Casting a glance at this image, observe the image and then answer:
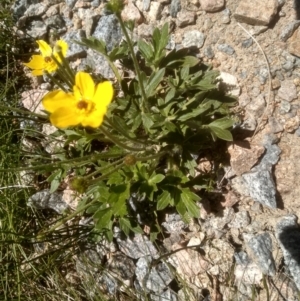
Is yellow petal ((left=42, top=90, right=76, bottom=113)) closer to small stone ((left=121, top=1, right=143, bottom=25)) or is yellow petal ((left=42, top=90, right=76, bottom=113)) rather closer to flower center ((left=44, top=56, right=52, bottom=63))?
flower center ((left=44, top=56, right=52, bottom=63))

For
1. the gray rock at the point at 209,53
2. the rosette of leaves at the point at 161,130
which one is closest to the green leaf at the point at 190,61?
the rosette of leaves at the point at 161,130

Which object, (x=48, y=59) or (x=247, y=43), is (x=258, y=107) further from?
(x=48, y=59)

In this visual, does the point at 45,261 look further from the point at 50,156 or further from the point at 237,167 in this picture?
the point at 237,167

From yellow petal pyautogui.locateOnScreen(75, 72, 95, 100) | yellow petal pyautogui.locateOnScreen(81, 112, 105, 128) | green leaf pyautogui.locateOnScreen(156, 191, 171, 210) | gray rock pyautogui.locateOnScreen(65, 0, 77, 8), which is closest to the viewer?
yellow petal pyautogui.locateOnScreen(81, 112, 105, 128)

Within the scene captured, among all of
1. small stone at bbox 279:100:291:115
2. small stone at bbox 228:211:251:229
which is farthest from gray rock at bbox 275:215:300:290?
small stone at bbox 279:100:291:115

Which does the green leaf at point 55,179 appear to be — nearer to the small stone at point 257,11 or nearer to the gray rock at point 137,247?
the gray rock at point 137,247

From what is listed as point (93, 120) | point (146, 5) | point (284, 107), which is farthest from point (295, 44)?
point (93, 120)
